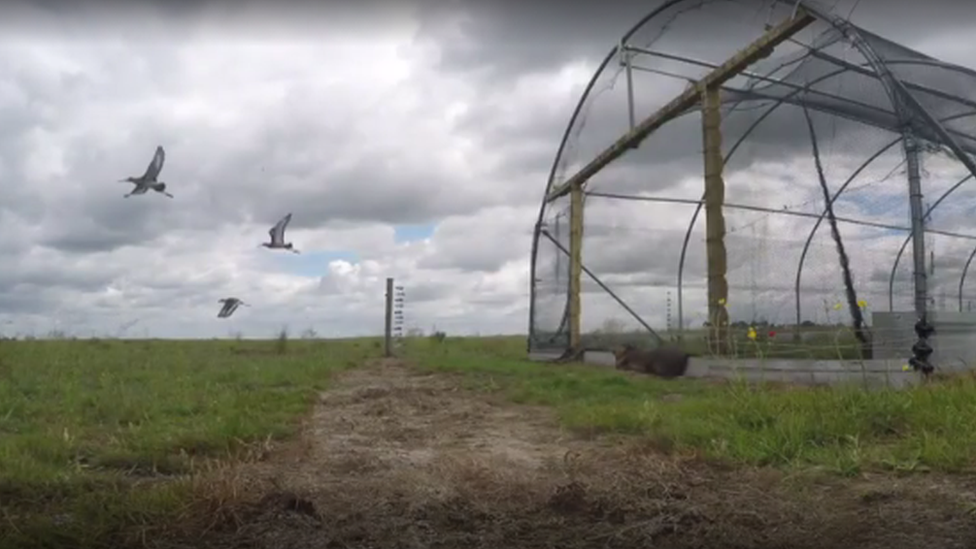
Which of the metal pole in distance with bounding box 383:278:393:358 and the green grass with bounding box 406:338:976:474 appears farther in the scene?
the metal pole in distance with bounding box 383:278:393:358

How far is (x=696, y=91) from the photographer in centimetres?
920

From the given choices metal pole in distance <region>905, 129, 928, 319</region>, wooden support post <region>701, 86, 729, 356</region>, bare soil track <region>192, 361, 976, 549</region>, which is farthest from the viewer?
wooden support post <region>701, 86, 729, 356</region>

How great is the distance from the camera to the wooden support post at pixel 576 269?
12.2 metres

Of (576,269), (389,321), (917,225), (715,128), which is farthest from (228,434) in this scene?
(389,321)

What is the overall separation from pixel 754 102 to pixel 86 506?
8.16m

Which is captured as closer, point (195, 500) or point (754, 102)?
point (195, 500)

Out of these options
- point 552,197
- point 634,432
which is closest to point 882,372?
point 634,432

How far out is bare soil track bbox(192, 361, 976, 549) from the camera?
2738mm

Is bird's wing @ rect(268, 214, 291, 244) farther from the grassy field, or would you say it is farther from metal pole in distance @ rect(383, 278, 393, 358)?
metal pole in distance @ rect(383, 278, 393, 358)

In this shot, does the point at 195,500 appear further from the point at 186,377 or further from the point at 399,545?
the point at 186,377

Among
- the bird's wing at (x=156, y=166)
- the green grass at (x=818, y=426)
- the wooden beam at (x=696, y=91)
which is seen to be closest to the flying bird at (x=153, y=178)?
the bird's wing at (x=156, y=166)

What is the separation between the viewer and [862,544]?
2650 millimetres

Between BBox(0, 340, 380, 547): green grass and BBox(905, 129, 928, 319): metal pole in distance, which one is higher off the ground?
BBox(905, 129, 928, 319): metal pole in distance

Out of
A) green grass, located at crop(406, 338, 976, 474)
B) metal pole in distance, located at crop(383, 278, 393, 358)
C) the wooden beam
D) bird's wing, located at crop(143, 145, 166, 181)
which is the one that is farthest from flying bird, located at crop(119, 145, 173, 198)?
metal pole in distance, located at crop(383, 278, 393, 358)
